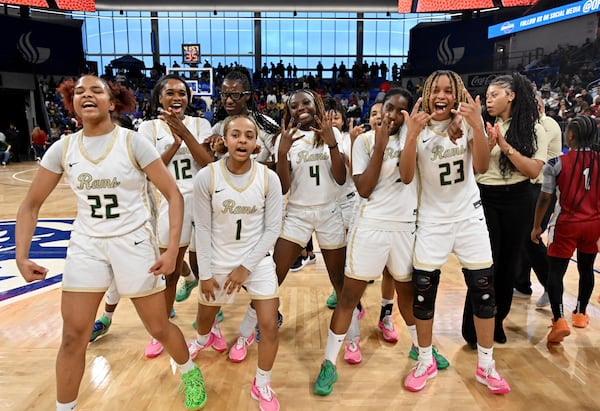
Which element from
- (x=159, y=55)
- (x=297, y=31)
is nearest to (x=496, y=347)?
(x=297, y=31)

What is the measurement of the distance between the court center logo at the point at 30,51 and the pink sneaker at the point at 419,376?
2392 centimetres

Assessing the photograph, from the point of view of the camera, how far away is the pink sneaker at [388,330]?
328cm

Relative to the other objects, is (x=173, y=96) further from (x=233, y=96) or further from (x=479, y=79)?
(x=479, y=79)

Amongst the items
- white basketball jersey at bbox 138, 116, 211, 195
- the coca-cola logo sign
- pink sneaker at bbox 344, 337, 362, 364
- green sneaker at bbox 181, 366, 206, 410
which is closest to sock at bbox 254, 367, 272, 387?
green sneaker at bbox 181, 366, 206, 410

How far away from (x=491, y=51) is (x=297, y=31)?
1081 cm

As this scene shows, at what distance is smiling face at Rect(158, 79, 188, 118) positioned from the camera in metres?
2.99

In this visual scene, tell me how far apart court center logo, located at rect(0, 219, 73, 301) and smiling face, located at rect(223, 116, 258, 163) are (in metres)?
3.07

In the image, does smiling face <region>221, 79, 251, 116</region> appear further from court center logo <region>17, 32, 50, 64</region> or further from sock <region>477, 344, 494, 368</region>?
court center logo <region>17, 32, 50, 64</region>

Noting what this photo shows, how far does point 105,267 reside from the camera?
216 centimetres

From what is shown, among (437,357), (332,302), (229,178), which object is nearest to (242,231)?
(229,178)

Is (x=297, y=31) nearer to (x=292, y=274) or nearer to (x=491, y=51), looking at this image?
(x=491, y=51)

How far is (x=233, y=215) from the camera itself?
8.27 ft

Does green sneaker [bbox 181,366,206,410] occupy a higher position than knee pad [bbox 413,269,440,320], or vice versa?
knee pad [bbox 413,269,440,320]

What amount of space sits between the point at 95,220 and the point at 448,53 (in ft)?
80.4
